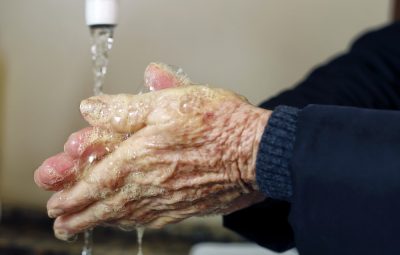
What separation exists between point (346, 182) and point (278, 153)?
7cm

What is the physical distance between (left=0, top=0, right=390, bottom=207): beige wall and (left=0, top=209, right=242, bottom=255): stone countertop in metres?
0.05

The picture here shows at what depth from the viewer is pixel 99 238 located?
112cm

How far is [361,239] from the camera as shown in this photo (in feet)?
1.47

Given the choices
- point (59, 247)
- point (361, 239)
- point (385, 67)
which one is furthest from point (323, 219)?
point (59, 247)

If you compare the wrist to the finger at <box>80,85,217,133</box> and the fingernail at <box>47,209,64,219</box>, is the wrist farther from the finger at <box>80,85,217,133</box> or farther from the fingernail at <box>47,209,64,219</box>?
the fingernail at <box>47,209,64,219</box>

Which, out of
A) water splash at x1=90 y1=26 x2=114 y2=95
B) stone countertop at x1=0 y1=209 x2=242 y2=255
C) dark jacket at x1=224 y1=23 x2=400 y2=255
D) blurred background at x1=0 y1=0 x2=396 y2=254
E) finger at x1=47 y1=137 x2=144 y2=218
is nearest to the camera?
dark jacket at x1=224 y1=23 x2=400 y2=255

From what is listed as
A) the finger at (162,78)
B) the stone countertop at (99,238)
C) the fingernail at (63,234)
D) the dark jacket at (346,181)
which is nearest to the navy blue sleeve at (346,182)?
the dark jacket at (346,181)

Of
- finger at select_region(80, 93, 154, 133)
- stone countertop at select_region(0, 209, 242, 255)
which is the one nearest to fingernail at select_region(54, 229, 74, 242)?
finger at select_region(80, 93, 154, 133)

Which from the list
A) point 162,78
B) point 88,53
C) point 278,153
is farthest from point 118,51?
point 278,153

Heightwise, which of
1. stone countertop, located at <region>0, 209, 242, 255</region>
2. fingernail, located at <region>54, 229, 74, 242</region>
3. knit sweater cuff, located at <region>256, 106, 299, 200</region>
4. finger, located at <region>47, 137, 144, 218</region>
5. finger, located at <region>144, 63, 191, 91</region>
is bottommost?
stone countertop, located at <region>0, 209, 242, 255</region>

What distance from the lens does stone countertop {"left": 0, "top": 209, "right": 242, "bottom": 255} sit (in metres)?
1.02

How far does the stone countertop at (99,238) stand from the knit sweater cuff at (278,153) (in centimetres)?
60

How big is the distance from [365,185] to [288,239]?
274 millimetres

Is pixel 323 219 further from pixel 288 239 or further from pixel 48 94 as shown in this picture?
pixel 48 94
